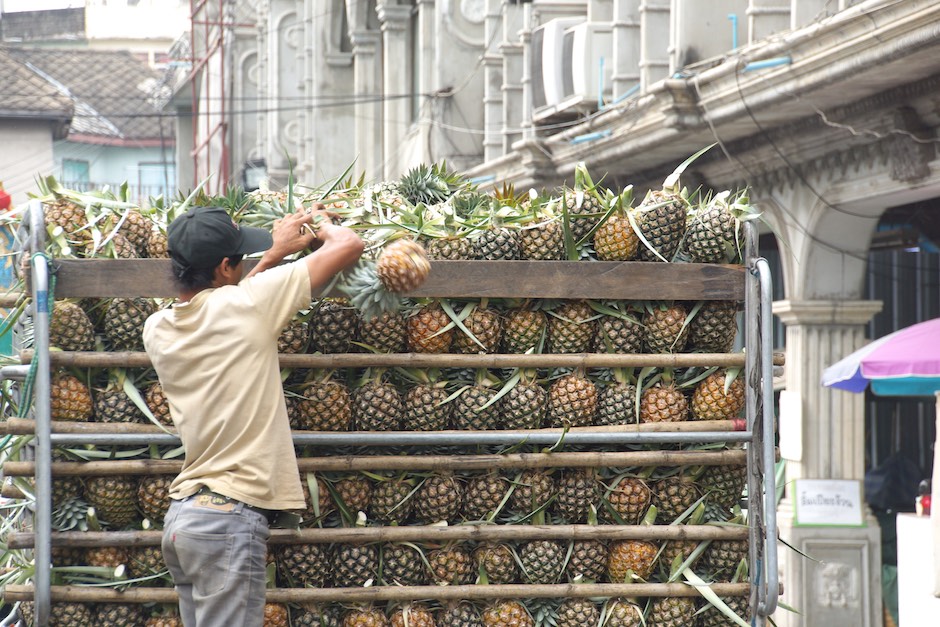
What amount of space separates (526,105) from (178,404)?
12227 millimetres

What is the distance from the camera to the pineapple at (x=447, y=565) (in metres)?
4.38

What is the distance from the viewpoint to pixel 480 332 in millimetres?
4367

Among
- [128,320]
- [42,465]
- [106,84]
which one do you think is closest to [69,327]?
[128,320]

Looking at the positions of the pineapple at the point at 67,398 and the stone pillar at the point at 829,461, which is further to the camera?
the stone pillar at the point at 829,461

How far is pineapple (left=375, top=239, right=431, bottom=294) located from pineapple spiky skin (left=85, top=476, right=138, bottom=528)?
3.66 feet

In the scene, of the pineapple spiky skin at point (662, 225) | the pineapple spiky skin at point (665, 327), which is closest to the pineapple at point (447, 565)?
the pineapple spiky skin at point (665, 327)

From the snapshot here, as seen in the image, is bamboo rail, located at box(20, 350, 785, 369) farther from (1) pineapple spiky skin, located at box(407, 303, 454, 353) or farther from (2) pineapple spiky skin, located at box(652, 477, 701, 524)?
(2) pineapple spiky skin, located at box(652, 477, 701, 524)

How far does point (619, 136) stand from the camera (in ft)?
Result: 39.6

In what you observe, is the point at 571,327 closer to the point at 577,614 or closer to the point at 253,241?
the point at 577,614

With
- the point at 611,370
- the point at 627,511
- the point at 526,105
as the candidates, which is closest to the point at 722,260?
the point at 611,370

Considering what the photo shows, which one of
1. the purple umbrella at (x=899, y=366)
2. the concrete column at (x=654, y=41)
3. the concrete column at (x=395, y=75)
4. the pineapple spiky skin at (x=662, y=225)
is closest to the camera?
the pineapple spiky skin at (x=662, y=225)

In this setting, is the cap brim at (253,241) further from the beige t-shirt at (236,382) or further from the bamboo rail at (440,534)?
the bamboo rail at (440,534)

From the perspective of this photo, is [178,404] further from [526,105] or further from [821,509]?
[526,105]

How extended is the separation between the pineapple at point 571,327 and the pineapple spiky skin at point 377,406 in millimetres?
582
